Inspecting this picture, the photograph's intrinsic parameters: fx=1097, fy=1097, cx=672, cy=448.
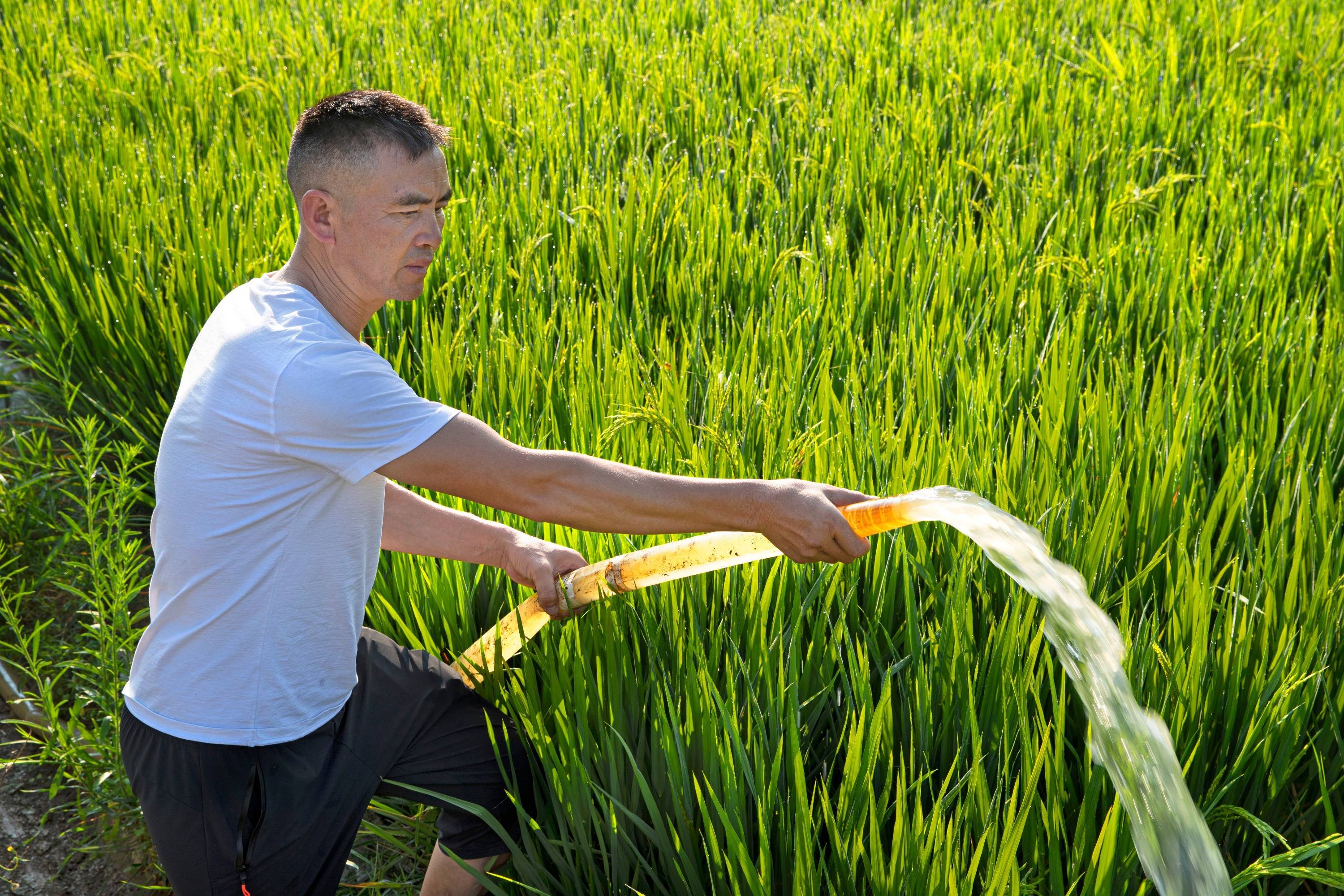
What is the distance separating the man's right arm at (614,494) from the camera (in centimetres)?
140

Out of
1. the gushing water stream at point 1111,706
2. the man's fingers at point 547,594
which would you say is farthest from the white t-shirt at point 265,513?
the gushing water stream at point 1111,706

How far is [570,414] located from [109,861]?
1.24 m

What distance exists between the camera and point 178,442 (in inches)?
58.9

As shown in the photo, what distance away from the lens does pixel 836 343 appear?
99.3 inches

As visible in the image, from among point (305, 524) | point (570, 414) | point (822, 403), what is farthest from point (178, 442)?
point (822, 403)

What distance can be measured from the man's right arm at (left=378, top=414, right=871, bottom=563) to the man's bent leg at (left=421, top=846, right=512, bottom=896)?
0.61m

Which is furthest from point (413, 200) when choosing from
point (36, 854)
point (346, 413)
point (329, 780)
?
point (36, 854)

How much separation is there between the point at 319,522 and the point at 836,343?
4.52 ft

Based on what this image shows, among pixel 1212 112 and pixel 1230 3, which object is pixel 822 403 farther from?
pixel 1230 3

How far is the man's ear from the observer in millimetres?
1548

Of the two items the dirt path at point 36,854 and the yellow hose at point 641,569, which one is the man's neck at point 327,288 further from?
the dirt path at point 36,854

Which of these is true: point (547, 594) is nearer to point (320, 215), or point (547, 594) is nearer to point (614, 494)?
point (614, 494)

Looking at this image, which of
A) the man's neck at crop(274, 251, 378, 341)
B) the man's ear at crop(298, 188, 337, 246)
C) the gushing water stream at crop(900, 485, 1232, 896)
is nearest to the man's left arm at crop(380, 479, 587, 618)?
the man's neck at crop(274, 251, 378, 341)

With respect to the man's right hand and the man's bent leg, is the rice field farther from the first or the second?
the man's right hand
